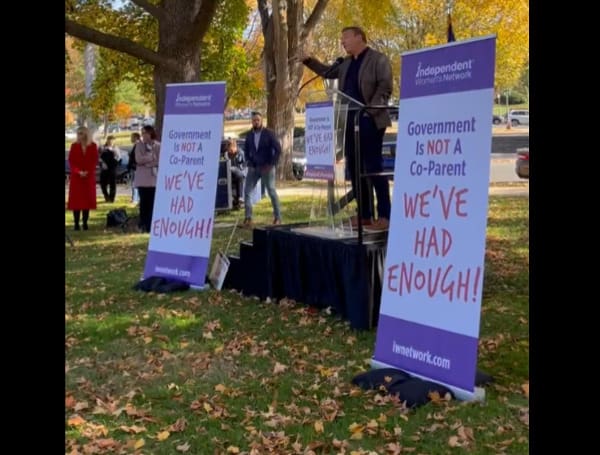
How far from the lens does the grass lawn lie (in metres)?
4.22

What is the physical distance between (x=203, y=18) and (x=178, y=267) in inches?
240

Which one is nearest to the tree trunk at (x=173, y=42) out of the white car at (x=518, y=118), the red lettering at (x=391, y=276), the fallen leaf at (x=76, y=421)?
the red lettering at (x=391, y=276)

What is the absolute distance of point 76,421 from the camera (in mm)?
4562

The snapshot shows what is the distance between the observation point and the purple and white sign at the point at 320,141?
6.78 m

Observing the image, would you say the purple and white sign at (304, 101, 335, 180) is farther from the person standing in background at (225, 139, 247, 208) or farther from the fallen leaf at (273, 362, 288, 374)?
the person standing in background at (225, 139, 247, 208)

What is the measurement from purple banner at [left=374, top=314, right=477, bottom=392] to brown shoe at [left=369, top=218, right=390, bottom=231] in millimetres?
1769

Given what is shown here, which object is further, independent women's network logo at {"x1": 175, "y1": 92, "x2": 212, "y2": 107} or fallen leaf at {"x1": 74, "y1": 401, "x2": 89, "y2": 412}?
independent women's network logo at {"x1": 175, "y1": 92, "x2": 212, "y2": 107}

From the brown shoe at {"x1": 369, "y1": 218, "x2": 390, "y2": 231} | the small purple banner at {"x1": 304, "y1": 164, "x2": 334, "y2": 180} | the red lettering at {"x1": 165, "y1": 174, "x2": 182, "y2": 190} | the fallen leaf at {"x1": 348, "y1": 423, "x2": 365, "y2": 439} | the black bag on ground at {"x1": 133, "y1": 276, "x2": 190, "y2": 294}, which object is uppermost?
the small purple banner at {"x1": 304, "y1": 164, "x2": 334, "y2": 180}

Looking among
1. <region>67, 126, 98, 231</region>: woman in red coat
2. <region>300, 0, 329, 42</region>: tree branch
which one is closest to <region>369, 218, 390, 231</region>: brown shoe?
<region>67, 126, 98, 231</region>: woman in red coat

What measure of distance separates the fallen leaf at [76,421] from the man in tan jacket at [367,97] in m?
3.21

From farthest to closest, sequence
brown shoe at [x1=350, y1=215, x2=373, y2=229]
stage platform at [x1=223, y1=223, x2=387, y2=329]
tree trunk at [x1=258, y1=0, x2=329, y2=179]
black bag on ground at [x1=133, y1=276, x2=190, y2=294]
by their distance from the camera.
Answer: tree trunk at [x1=258, y1=0, x2=329, y2=179], black bag on ground at [x1=133, y1=276, x2=190, y2=294], brown shoe at [x1=350, y1=215, x2=373, y2=229], stage platform at [x1=223, y1=223, x2=387, y2=329]

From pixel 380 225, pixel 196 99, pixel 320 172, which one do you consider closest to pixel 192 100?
pixel 196 99
